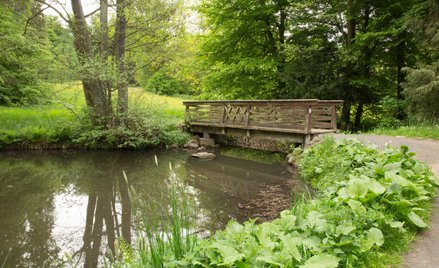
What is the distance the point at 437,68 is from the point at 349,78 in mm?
3847

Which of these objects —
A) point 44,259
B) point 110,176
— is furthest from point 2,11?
point 44,259

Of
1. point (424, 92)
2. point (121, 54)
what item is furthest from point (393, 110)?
point (121, 54)

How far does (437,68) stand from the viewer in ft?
29.3

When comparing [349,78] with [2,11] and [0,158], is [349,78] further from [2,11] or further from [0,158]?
[2,11]

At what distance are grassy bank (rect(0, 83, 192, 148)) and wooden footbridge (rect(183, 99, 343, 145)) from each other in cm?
165

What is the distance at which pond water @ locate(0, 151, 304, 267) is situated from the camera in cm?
445

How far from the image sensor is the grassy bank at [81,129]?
11.9 metres

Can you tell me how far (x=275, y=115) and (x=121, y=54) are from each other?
6654mm

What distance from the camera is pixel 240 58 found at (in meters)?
15.5

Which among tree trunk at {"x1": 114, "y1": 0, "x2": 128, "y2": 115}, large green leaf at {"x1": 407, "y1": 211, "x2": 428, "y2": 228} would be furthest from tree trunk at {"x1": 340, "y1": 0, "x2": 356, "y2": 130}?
large green leaf at {"x1": 407, "y1": 211, "x2": 428, "y2": 228}

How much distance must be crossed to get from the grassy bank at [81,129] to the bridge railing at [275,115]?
1958 millimetres

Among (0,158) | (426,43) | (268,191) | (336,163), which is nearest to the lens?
(336,163)

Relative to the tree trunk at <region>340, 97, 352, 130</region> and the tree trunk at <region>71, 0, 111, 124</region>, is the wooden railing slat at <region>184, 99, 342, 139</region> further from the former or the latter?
the tree trunk at <region>71, 0, 111, 124</region>

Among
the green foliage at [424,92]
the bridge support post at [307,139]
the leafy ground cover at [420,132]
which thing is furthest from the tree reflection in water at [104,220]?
the green foliage at [424,92]
